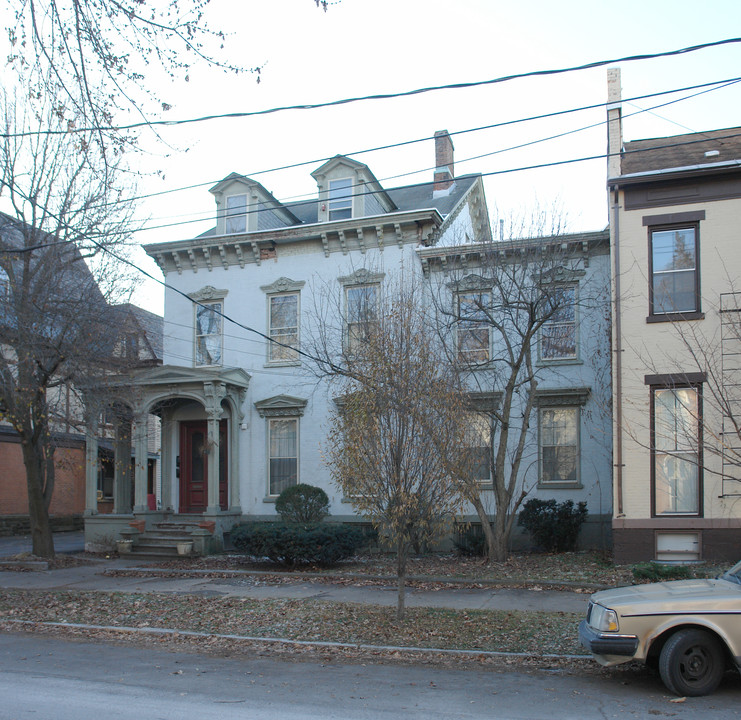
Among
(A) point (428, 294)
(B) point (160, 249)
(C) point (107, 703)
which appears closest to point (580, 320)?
(A) point (428, 294)

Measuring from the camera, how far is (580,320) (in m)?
18.1

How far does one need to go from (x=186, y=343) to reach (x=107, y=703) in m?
15.4

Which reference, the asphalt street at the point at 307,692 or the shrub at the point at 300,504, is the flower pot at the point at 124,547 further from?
the asphalt street at the point at 307,692

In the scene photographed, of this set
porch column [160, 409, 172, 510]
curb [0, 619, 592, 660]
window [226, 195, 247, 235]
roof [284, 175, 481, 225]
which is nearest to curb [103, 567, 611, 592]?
curb [0, 619, 592, 660]

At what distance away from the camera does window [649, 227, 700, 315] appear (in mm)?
14844

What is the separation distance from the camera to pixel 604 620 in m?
7.32

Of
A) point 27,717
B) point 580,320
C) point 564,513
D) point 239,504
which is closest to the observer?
point 27,717

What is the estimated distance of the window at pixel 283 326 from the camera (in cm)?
2056

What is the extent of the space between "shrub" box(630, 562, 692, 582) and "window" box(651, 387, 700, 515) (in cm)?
245

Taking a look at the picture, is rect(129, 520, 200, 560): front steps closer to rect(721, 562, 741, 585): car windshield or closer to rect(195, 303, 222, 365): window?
rect(195, 303, 222, 365): window

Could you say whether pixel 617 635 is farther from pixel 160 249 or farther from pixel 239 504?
pixel 160 249

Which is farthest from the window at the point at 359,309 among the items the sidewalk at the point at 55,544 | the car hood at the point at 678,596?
the sidewalk at the point at 55,544

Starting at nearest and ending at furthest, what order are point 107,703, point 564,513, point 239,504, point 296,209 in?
point 107,703, point 564,513, point 239,504, point 296,209

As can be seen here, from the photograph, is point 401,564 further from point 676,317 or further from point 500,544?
point 676,317
